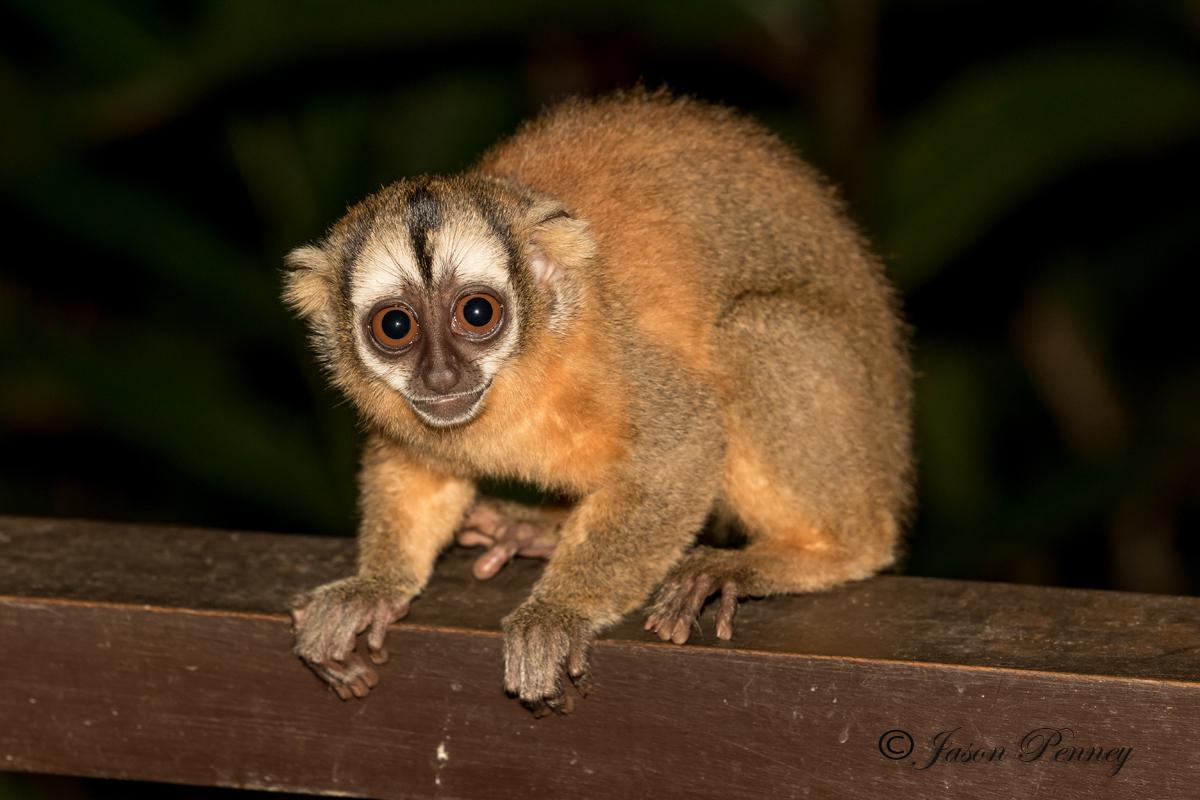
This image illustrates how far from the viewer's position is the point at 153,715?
3.60m

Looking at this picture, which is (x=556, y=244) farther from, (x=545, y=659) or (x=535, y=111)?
(x=535, y=111)

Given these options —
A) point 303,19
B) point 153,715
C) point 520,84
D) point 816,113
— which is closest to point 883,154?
point 816,113

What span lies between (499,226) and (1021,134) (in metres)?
2.95

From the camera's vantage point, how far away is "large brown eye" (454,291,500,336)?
3836mm

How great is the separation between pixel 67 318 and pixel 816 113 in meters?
3.86

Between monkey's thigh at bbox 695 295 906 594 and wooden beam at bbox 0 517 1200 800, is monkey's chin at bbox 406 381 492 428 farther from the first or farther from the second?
monkey's thigh at bbox 695 295 906 594

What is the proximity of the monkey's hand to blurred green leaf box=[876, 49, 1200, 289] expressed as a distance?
2989 mm

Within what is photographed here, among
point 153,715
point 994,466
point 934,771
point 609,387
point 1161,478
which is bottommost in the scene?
point 994,466

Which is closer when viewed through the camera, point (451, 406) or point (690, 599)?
point (690, 599)

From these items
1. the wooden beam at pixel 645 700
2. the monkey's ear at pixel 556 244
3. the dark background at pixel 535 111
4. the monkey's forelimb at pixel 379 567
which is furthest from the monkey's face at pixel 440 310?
the dark background at pixel 535 111

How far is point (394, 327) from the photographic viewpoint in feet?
12.6

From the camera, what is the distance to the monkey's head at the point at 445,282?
12.4 feet

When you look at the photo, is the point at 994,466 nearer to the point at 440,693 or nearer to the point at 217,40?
the point at 217,40

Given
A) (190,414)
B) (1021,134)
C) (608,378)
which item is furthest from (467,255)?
(1021,134)
